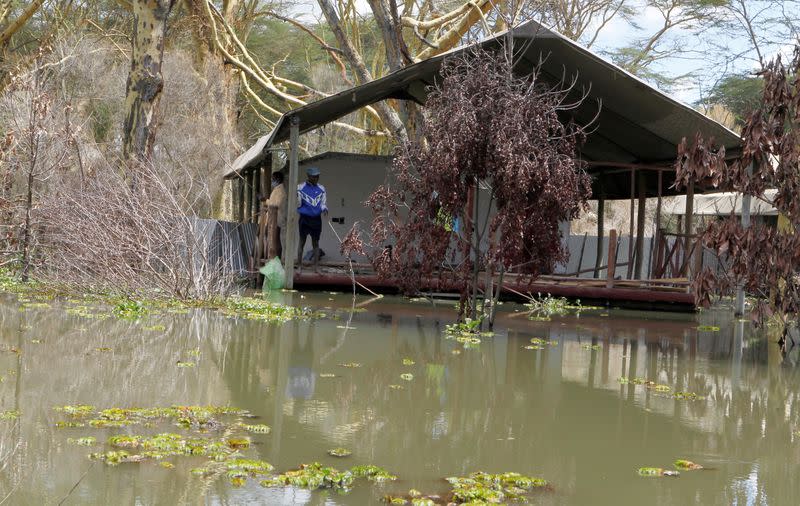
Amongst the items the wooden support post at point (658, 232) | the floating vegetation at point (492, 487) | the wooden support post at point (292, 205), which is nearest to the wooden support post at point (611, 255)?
the wooden support post at point (658, 232)

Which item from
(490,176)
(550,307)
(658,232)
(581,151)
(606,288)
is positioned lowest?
(550,307)

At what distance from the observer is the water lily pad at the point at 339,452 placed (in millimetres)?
6250

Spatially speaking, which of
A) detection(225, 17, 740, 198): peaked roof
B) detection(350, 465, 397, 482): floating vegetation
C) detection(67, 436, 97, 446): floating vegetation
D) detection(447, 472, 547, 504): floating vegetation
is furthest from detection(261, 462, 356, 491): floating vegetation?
detection(225, 17, 740, 198): peaked roof

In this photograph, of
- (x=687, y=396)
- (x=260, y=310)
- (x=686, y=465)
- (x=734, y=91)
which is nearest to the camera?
(x=686, y=465)

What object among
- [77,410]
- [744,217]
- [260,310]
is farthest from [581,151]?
[77,410]

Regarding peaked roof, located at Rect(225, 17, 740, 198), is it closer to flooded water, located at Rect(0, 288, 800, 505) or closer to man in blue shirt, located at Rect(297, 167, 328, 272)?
man in blue shirt, located at Rect(297, 167, 328, 272)

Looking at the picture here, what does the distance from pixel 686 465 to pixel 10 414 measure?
4.22 meters

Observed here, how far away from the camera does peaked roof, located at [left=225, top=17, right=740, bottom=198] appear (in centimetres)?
1592

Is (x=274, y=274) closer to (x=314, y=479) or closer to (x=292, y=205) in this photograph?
(x=292, y=205)

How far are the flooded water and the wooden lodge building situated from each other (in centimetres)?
425

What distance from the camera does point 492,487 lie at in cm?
569

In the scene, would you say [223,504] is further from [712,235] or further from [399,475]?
[712,235]

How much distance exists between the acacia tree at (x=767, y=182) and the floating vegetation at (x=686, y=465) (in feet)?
16.1

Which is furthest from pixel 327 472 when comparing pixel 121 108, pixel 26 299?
pixel 121 108
